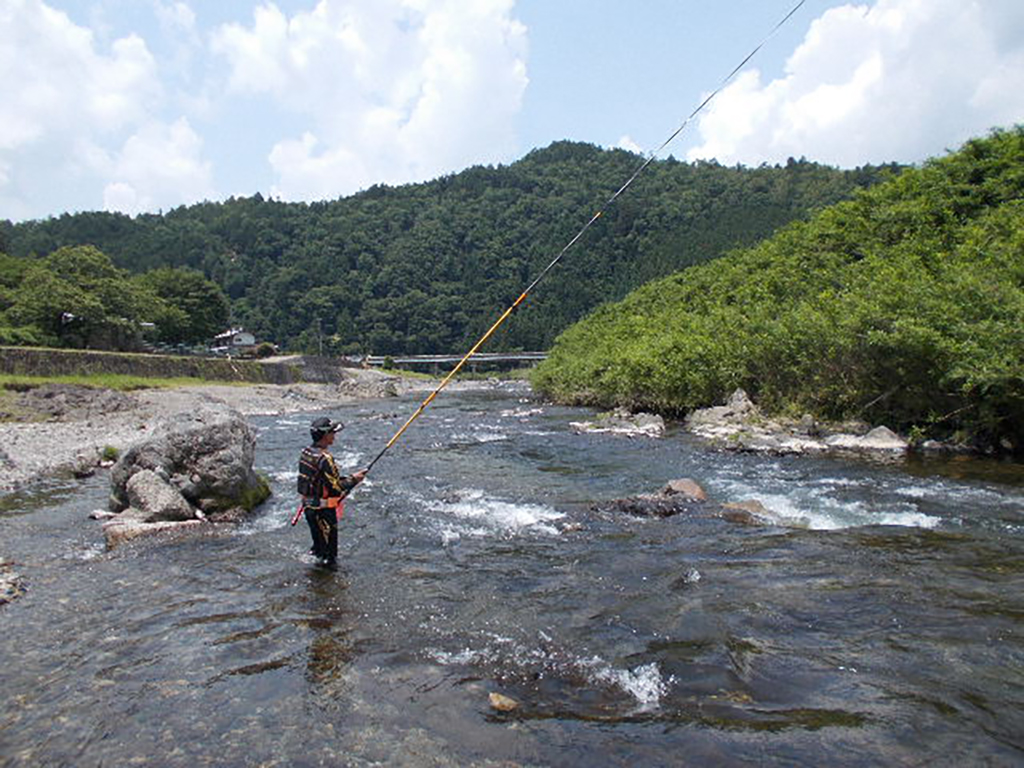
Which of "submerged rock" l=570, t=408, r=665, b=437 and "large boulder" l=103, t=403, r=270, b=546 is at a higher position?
"large boulder" l=103, t=403, r=270, b=546

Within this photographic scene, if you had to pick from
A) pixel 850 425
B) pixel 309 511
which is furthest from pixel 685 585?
pixel 850 425

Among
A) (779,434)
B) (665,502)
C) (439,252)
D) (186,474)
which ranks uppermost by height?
(439,252)

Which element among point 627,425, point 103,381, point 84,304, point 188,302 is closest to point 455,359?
point 188,302

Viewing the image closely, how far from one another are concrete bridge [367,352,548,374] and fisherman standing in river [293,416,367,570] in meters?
135

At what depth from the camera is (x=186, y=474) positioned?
1357 centimetres

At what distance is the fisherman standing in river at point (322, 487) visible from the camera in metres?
9.48

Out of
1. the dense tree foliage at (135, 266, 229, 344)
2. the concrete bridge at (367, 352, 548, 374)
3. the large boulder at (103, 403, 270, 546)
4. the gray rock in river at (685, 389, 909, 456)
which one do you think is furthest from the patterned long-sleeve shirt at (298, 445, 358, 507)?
the concrete bridge at (367, 352, 548, 374)

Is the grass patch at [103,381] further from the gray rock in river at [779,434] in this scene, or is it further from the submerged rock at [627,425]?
the gray rock in river at [779,434]

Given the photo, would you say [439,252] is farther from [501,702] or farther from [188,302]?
[501,702]

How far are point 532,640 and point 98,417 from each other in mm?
36054

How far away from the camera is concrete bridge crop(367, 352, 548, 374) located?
151750mm

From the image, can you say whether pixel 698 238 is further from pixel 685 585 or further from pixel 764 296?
pixel 685 585

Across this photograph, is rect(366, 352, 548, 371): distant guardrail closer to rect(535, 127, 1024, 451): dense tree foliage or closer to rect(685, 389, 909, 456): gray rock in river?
rect(535, 127, 1024, 451): dense tree foliage

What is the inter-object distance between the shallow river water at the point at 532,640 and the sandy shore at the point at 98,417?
716 cm
